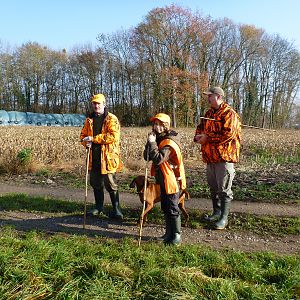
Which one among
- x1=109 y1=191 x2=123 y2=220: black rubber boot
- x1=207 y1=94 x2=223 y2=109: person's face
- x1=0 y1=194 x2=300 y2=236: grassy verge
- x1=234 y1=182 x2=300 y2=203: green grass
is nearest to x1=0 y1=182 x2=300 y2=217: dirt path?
x1=234 y1=182 x2=300 y2=203: green grass

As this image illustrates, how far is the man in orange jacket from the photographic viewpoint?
5535mm

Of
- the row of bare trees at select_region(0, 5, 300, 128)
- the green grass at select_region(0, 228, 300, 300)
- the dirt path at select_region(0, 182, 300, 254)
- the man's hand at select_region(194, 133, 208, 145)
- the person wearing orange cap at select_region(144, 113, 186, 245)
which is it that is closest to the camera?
the green grass at select_region(0, 228, 300, 300)

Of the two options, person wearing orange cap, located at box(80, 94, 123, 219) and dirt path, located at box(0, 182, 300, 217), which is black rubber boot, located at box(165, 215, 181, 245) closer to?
person wearing orange cap, located at box(80, 94, 123, 219)

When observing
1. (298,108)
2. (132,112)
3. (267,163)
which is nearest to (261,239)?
(267,163)

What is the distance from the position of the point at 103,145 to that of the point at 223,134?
214 cm

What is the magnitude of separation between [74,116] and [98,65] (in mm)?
9856

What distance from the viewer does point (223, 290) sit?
339 cm

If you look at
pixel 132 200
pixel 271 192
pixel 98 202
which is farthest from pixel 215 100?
pixel 271 192

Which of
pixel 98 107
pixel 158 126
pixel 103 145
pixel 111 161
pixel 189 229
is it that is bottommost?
pixel 189 229

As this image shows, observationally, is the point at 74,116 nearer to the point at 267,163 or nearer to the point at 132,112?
the point at 132,112

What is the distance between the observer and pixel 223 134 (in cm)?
555

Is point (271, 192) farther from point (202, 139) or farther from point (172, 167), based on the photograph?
point (172, 167)

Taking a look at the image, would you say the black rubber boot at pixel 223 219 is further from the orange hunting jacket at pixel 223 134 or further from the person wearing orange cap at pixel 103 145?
the person wearing orange cap at pixel 103 145

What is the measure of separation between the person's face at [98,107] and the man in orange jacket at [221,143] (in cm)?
181
